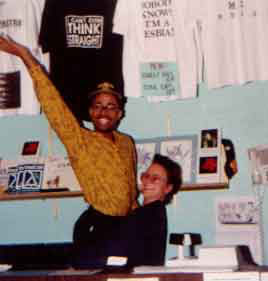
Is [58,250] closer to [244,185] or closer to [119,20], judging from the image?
[244,185]

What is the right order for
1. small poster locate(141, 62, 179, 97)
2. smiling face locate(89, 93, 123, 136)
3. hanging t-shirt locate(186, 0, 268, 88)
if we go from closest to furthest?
hanging t-shirt locate(186, 0, 268, 88) < small poster locate(141, 62, 179, 97) < smiling face locate(89, 93, 123, 136)

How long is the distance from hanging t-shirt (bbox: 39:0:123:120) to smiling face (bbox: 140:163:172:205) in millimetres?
384

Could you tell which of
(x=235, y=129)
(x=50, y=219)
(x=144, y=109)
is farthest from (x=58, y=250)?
(x=235, y=129)

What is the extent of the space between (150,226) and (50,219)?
46cm

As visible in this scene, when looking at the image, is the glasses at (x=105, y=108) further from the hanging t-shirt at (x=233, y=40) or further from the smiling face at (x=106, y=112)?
the hanging t-shirt at (x=233, y=40)

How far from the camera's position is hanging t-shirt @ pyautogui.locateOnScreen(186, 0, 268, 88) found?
7.44 feet

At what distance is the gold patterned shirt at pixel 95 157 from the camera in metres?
2.38

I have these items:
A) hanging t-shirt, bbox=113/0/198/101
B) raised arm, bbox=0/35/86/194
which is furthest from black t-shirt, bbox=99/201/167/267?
hanging t-shirt, bbox=113/0/198/101

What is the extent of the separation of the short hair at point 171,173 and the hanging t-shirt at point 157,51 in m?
0.27

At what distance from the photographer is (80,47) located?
2.45 metres

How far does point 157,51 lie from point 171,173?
52cm

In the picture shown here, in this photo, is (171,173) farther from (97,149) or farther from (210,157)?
(97,149)

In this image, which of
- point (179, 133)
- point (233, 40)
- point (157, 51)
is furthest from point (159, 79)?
point (233, 40)

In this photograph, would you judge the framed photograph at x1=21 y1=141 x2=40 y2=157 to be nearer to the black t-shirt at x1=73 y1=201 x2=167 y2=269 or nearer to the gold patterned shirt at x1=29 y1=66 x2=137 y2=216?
the gold patterned shirt at x1=29 y1=66 x2=137 y2=216
